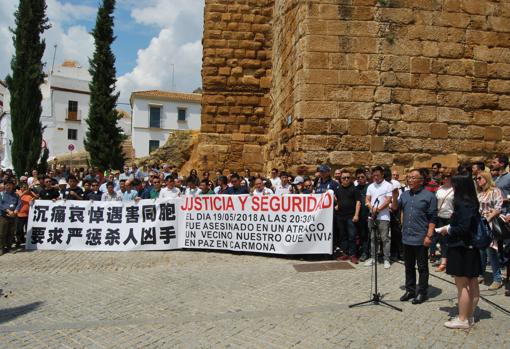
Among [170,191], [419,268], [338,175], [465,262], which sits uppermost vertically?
[338,175]

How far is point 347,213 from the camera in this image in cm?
726

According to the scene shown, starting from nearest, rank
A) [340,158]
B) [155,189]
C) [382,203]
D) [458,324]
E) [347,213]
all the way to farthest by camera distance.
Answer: [458,324]
[382,203]
[347,213]
[340,158]
[155,189]

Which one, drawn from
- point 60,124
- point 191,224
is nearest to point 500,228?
point 191,224

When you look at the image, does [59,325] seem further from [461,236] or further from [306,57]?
[306,57]

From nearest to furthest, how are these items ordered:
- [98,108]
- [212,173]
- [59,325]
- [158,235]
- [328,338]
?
1. [328,338]
2. [59,325]
3. [158,235]
4. [212,173]
5. [98,108]

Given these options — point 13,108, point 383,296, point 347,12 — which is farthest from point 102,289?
point 13,108

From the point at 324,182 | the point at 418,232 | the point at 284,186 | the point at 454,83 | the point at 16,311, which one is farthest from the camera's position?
the point at 454,83

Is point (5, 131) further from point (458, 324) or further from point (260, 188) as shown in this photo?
point (458, 324)

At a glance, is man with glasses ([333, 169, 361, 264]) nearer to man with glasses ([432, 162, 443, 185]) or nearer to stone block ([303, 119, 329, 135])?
stone block ([303, 119, 329, 135])

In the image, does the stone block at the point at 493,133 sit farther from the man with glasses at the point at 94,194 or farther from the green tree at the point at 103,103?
the green tree at the point at 103,103

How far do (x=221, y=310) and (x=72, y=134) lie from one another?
4388cm

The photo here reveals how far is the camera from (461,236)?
4152mm

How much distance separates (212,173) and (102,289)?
24.1 ft

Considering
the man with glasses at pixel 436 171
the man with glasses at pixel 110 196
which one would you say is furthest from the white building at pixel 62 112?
the man with glasses at pixel 436 171
